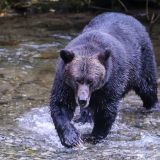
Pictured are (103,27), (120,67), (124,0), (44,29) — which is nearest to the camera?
(120,67)

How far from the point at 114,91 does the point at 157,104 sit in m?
2.40

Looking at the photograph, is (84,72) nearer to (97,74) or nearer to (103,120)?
(97,74)

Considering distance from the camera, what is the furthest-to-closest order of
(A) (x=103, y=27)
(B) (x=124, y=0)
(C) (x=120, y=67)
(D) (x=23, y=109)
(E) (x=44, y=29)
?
(B) (x=124, y=0)
(E) (x=44, y=29)
(D) (x=23, y=109)
(A) (x=103, y=27)
(C) (x=120, y=67)

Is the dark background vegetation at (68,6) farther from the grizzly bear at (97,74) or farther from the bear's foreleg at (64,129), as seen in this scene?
the bear's foreleg at (64,129)

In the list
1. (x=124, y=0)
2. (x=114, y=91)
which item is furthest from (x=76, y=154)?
(x=124, y=0)

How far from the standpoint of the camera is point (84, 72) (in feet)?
21.2

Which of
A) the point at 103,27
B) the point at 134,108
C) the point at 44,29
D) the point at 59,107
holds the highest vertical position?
the point at 103,27

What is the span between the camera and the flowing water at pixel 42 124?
7.10 m

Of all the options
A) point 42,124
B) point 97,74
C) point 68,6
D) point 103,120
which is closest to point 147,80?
point 42,124

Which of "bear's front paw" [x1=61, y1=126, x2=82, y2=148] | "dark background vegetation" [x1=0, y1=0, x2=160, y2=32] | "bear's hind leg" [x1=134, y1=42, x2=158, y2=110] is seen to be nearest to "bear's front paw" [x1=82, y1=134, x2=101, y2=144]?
"bear's front paw" [x1=61, y1=126, x2=82, y2=148]

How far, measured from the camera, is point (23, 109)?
9.05 meters

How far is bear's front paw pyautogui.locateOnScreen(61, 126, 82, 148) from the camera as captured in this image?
7000mm

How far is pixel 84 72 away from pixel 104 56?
1.24 feet

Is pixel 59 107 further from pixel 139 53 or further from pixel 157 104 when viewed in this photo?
pixel 157 104
